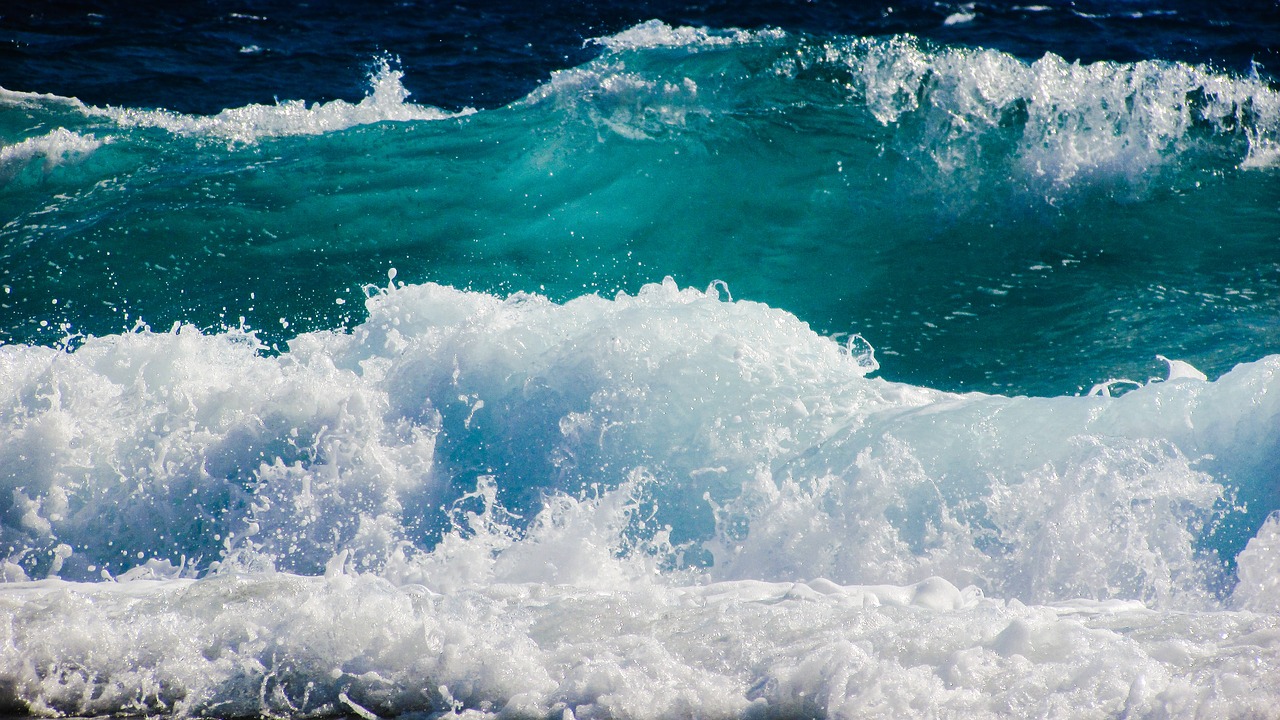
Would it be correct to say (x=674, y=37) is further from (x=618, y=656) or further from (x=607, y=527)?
(x=618, y=656)

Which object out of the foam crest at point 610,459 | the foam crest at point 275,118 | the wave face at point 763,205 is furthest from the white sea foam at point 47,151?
the foam crest at point 610,459

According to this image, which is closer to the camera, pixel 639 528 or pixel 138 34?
pixel 639 528

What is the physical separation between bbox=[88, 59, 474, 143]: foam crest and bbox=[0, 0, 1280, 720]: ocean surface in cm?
8

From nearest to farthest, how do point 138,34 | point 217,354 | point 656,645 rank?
point 656,645
point 217,354
point 138,34

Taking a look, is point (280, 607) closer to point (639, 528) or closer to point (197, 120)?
point (639, 528)

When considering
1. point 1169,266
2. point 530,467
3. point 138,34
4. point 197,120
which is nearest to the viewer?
point 530,467

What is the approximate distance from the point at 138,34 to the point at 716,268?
891 centimetres

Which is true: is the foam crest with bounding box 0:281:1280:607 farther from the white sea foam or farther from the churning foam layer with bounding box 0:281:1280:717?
the white sea foam

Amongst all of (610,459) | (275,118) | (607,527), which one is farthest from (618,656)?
(275,118)

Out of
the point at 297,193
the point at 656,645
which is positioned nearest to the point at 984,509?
the point at 656,645

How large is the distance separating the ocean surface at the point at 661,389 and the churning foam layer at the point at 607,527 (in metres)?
0.02

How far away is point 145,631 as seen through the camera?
2639mm

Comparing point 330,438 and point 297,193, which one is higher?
point 297,193

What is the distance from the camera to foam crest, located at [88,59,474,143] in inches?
330
